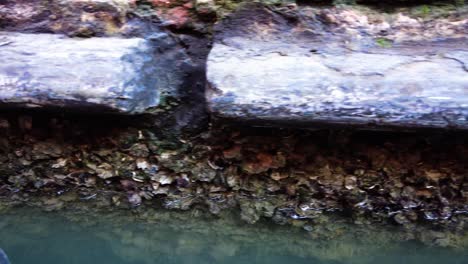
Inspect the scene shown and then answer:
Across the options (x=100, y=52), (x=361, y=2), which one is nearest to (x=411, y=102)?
(x=361, y=2)

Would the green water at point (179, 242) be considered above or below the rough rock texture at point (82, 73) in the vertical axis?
below

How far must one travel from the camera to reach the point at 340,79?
881mm

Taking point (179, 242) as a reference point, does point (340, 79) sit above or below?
above

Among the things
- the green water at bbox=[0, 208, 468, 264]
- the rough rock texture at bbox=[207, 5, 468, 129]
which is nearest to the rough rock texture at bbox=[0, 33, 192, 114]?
the rough rock texture at bbox=[207, 5, 468, 129]

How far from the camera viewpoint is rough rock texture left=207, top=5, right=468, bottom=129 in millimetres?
844

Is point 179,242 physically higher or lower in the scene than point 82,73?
lower

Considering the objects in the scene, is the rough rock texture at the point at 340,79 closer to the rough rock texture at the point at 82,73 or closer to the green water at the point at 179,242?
the rough rock texture at the point at 82,73

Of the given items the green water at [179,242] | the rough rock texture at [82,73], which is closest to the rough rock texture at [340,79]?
the rough rock texture at [82,73]

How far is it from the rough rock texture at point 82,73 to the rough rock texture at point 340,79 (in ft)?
0.45

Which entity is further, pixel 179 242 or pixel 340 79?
pixel 179 242

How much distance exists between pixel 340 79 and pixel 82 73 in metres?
0.45

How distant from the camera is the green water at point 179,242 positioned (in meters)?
0.93

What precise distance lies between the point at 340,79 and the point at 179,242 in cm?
43

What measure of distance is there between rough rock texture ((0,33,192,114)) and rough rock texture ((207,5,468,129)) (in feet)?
0.45
